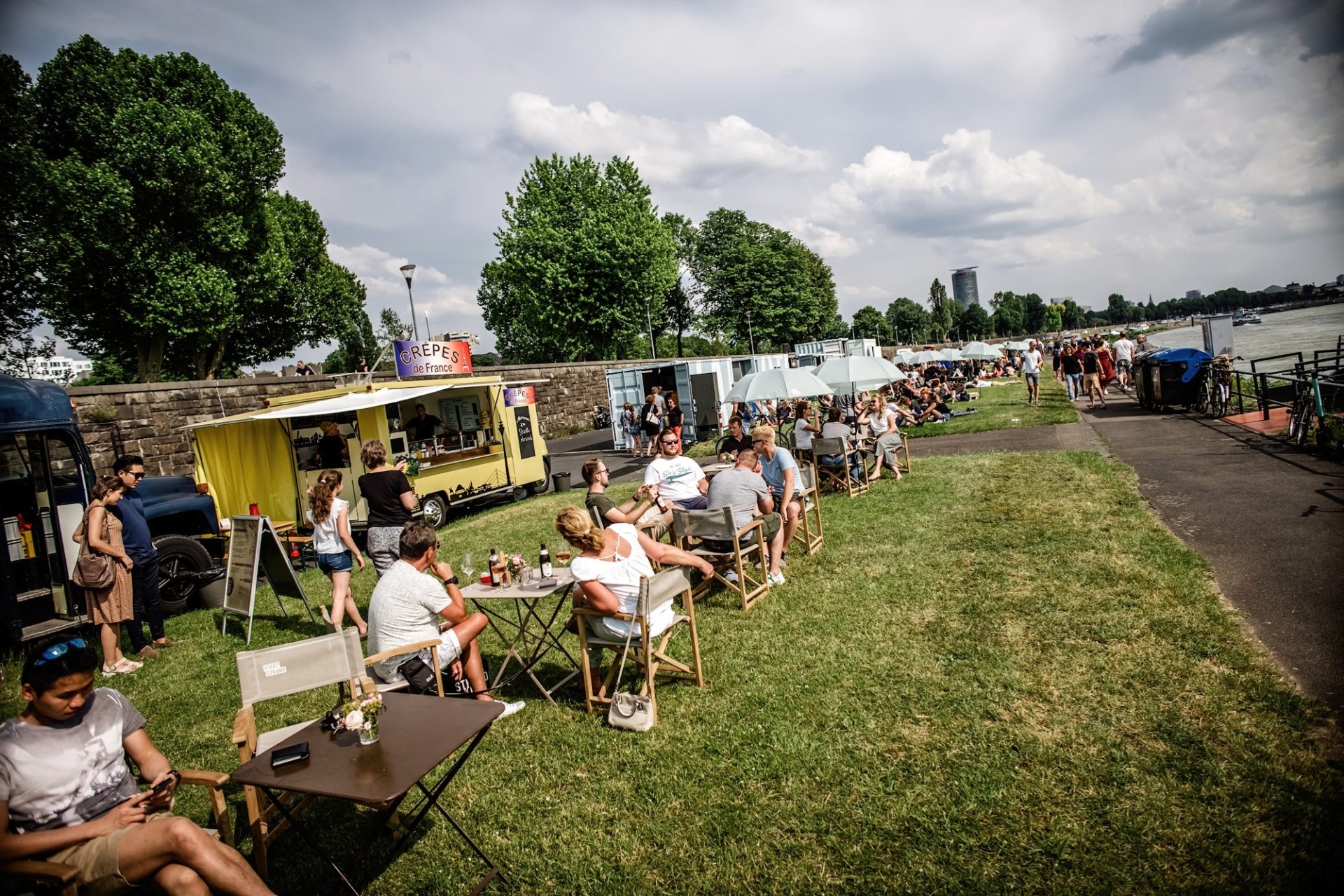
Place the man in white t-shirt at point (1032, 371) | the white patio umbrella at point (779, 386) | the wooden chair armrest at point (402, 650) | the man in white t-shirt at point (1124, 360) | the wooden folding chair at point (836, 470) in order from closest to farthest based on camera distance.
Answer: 1. the wooden chair armrest at point (402, 650)
2. the wooden folding chair at point (836, 470)
3. the white patio umbrella at point (779, 386)
4. the man in white t-shirt at point (1032, 371)
5. the man in white t-shirt at point (1124, 360)

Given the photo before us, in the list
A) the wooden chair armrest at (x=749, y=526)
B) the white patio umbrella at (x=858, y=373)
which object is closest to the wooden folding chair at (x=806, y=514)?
the wooden chair armrest at (x=749, y=526)

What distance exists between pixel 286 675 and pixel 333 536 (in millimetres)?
2970

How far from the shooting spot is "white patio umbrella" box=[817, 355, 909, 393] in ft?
44.4

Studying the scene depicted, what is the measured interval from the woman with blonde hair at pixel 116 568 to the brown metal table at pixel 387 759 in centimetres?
406

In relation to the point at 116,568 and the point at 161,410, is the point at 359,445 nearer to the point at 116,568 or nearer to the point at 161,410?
the point at 116,568

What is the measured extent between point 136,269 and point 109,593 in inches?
751

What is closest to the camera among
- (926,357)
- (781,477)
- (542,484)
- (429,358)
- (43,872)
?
(43,872)

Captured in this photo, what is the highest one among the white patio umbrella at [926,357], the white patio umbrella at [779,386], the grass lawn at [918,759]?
the white patio umbrella at [926,357]

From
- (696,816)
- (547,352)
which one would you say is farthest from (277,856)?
(547,352)

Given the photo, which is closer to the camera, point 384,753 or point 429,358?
point 384,753

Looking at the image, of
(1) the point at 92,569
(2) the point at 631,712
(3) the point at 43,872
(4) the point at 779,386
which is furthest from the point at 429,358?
(3) the point at 43,872

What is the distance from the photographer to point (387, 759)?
2.63 meters

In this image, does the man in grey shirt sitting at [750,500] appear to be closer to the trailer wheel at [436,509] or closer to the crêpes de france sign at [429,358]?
the trailer wheel at [436,509]

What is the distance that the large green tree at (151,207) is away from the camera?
18.9 metres
